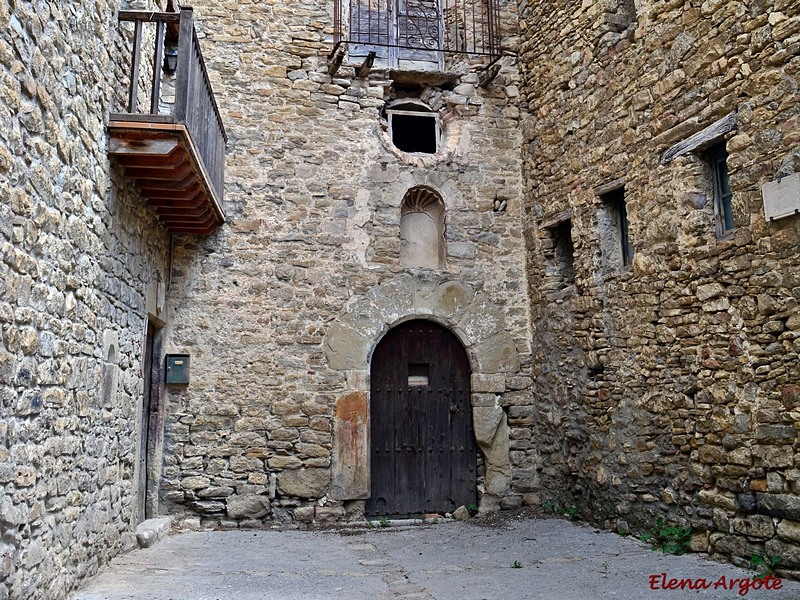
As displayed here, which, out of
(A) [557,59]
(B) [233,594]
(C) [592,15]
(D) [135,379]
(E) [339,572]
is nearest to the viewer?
(B) [233,594]

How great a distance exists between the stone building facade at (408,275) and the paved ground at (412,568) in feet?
0.95

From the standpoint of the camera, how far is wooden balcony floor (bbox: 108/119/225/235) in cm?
434

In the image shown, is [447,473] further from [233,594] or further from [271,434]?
[233,594]

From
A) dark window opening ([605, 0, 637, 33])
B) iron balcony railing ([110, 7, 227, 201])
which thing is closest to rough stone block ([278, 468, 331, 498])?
iron balcony railing ([110, 7, 227, 201])

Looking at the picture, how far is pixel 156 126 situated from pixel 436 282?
3.43 metres

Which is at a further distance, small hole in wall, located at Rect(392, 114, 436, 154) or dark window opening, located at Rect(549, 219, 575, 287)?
small hole in wall, located at Rect(392, 114, 436, 154)

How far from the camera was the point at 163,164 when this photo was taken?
4574 millimetres

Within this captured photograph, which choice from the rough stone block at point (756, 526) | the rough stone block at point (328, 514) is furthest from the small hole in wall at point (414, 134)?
the rough stone block at point (756, 526)

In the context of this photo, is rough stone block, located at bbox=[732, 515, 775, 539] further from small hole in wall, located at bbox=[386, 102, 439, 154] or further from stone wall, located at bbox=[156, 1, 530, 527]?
small hole in wall, located at bbox=[386, 102, 439, 154]

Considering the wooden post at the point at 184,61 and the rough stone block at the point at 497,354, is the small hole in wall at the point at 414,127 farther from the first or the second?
the wooden post at the point at 184,61

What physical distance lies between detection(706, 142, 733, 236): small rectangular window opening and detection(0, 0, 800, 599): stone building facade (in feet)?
0.05

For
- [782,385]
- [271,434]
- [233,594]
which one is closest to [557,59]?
[782,385]

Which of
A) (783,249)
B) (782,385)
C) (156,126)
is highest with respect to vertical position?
(156,126)

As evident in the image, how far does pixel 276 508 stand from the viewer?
6.41m
